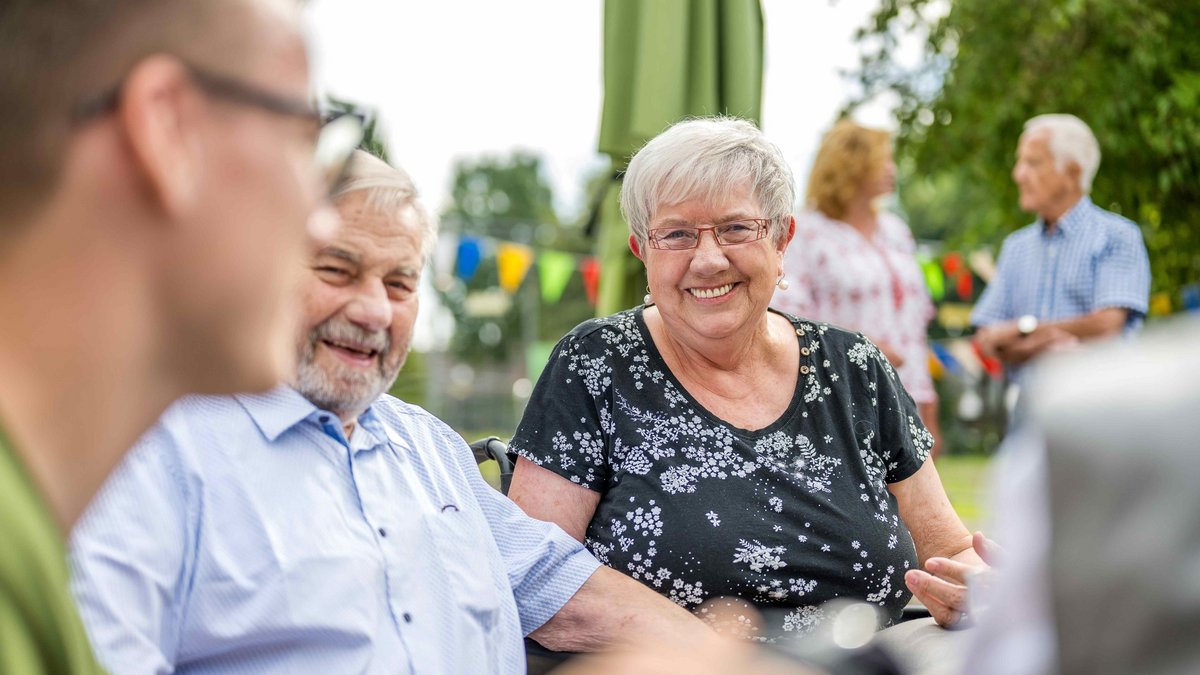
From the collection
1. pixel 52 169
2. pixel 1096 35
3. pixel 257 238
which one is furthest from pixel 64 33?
pixel 1096 35

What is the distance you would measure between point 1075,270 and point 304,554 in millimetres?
4655

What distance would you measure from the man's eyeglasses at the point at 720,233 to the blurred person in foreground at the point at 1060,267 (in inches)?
116

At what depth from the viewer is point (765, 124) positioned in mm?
4406

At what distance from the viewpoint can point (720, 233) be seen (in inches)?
120

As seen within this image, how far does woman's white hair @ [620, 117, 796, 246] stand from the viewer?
3008 millimetres

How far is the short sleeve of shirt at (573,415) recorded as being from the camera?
279 centimetres

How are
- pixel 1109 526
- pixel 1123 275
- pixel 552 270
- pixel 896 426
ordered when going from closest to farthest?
pixel 1109 526 < pixel 896 426 < pixel 1123 275 < pixel 552 270

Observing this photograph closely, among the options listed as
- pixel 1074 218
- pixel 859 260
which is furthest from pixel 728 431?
pixel 1074 218

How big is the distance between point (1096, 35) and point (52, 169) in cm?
1096

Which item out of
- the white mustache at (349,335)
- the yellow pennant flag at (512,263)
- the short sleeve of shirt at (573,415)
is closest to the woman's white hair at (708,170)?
the short sleeve of shirt at (573,415)

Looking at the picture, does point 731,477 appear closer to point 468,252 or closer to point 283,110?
point 283,110

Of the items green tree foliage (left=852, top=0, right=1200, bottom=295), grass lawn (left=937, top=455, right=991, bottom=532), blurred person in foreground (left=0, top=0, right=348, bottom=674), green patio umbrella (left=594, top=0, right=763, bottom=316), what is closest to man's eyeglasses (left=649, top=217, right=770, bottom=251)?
green patio umbrella (left=594, top=0, right=763, bottom=316)

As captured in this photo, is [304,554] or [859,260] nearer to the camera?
[304,554]

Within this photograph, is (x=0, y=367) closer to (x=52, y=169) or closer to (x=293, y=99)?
(x=52, y=169)
